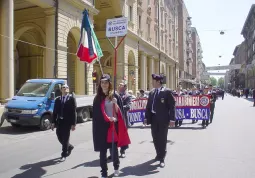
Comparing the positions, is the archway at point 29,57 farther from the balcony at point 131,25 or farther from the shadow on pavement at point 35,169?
the shadow on pavement at point 35,169

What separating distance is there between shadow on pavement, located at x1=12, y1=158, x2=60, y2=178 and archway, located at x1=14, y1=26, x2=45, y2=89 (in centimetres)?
1970

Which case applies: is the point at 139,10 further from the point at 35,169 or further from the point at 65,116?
the point at 35,169

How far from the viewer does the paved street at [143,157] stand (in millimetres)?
5625

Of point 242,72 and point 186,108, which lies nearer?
point 186,108

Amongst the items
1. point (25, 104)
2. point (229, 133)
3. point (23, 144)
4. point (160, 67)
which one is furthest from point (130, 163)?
point (160, 67)

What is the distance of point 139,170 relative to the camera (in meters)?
5.79

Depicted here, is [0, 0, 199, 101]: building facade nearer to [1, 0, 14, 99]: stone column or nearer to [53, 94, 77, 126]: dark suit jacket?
[1, 0, 14, 99]: stone column

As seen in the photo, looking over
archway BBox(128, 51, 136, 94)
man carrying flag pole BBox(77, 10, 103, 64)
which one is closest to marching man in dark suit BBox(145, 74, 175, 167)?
Result: man carrying flag pole BBox(77, 10, 103, 64)

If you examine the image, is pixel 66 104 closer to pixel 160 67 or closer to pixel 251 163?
pixel 251 163

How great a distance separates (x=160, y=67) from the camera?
49.1m

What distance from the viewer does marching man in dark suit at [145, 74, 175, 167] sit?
246 inches

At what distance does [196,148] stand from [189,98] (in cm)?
529

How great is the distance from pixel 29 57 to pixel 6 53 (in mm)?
10891

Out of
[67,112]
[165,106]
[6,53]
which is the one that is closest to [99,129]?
[67,112]
